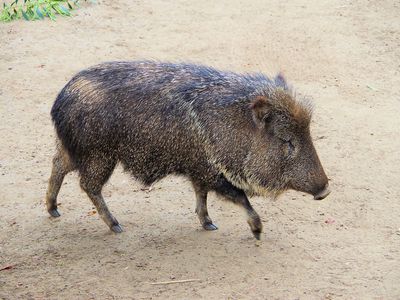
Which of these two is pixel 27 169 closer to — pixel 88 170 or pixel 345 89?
pixel 88 170

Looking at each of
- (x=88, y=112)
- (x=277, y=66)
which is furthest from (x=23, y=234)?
(x=277, y=66)

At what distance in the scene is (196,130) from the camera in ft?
15.8

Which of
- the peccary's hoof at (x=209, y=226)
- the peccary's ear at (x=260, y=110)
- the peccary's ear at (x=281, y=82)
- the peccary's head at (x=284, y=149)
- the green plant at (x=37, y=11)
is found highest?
the green plant at (x=37, y=11)

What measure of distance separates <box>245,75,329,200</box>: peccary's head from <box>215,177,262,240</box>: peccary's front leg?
0.17 metres

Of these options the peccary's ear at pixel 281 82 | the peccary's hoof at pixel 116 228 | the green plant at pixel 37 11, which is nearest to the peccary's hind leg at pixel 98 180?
the peccary's hoof at pixel 116 228

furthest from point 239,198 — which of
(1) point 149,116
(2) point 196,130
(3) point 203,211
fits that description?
(1) point 149,116

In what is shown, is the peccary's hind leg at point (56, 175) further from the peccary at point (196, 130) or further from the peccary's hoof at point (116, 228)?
the peccary's hoof at point (116, 228)

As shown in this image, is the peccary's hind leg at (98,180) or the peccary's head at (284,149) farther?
the peccary's hind leg at (98,180)

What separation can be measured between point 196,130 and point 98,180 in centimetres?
80

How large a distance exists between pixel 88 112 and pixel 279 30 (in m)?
4.27

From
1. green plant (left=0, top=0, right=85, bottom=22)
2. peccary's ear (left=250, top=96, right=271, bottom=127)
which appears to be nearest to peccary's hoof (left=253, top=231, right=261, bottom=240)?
peccary's ear (left=250, top=96, right=271, bottom=127)

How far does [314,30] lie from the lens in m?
8.56

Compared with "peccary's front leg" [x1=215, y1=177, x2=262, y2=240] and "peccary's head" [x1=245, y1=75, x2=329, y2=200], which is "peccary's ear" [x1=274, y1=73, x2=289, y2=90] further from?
"peccary's front leg" [x1=215, y1=177, x2=262, y2=240]

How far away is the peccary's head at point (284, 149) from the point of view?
4711 millimetres
